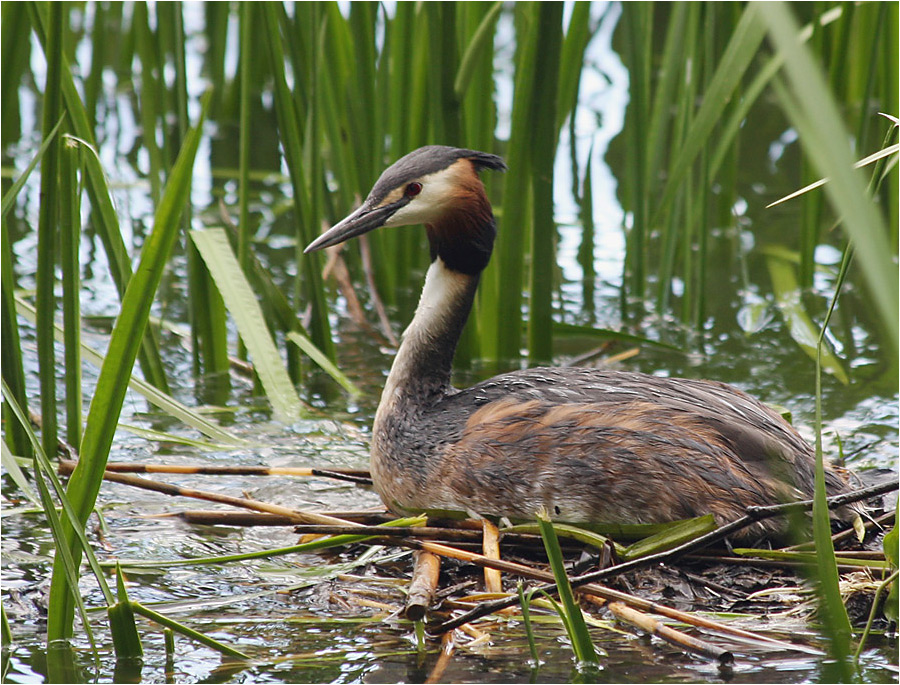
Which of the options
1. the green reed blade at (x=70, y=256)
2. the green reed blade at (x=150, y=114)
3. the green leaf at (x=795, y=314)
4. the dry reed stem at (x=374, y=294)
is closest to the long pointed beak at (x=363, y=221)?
the green reed blade at (x=70, y=256)

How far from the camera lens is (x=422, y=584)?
3352 millimetres

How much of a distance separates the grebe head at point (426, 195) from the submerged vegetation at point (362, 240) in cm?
57

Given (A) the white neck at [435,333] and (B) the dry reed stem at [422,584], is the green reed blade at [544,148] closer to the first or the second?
(A) the white neck at [435,333]

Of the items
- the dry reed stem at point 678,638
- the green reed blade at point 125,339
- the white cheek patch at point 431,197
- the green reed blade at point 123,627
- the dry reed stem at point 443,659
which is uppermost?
the white cheek patch at point 431,197

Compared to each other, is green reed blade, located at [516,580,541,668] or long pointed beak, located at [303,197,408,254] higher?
long pointed beak, located at [303,197,408,254]

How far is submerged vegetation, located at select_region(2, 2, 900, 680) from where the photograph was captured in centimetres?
318

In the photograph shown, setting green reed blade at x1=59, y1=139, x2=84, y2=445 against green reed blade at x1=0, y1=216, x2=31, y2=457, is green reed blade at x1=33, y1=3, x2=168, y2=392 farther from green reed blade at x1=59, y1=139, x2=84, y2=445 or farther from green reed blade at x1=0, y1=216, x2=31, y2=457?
green reed blade at x1=0, y1=216, x2=31, y2=457

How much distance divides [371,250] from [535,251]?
4.37ft

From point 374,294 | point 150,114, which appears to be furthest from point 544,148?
point 150,114

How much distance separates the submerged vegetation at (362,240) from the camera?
125 inches

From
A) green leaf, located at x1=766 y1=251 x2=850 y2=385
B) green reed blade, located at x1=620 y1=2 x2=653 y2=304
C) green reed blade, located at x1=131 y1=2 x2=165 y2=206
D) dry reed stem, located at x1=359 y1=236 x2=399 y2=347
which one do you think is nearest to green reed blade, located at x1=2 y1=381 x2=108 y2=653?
green reed blade, located at x1=131 y1=2 x2=165 y2=206

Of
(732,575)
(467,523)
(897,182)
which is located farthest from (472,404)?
(897,182)

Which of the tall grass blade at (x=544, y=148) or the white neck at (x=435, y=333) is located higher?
the tall grass blade at (x=544, y=148)

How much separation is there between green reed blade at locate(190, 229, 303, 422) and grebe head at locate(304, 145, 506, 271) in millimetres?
391
